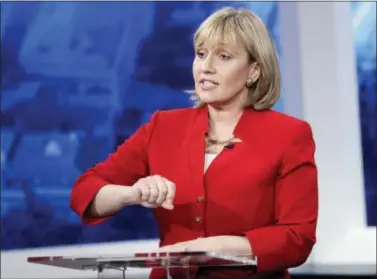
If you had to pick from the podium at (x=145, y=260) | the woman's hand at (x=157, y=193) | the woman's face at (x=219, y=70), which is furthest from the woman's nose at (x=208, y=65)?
the podium at (x=145, y=260)

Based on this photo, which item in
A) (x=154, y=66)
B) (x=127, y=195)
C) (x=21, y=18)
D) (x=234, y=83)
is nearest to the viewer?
(x=127, y=195)

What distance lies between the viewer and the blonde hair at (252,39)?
1943 millimetres

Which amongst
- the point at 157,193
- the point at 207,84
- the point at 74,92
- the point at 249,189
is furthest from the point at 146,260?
the point at 74,92

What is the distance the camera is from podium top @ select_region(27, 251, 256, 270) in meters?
1.47

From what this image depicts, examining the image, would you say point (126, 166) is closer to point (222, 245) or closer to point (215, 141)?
point (215, 141)

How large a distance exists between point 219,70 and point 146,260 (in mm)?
593

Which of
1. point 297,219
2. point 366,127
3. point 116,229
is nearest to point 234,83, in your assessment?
point 297,219

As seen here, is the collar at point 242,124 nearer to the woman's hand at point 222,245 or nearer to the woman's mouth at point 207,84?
the woman's mouth at point 207,84

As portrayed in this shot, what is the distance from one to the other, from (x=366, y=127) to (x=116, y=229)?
1.17 metres

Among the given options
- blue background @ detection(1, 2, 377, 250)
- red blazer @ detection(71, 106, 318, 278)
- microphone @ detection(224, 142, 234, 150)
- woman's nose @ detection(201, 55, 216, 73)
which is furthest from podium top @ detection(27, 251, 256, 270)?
→ blue background @ detection(1, 2, 377, 250)

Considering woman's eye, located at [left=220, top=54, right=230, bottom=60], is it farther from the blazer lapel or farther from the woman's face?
the blazer lapel

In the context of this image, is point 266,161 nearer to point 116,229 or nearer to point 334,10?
point 116,229

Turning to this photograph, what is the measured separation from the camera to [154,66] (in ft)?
11.3

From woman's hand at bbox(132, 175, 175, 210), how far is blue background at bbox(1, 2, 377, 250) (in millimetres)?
1502
